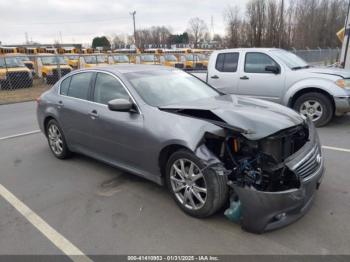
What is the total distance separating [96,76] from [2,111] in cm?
804

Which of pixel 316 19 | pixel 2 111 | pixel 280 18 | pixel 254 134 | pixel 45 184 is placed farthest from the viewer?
pixel 316 19

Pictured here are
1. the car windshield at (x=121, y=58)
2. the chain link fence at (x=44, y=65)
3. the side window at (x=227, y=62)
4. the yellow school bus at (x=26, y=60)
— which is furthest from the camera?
the car windshield at (x=121, y=58)

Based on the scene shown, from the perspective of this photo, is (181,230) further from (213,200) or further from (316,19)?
(316,19)

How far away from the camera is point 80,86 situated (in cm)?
492

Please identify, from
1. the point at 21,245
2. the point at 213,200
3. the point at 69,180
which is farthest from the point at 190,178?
the point at 69,180

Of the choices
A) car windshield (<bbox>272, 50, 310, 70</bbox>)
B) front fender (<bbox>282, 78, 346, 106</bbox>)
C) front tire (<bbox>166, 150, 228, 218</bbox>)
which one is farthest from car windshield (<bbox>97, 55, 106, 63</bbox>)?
front tire (<bbox>166, 150, 228, 218</bbox>)

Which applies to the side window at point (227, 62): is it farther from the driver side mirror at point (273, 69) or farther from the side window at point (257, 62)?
the driver side mirror at point (273, 69)

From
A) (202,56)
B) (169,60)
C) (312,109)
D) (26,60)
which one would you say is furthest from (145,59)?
(312,109)

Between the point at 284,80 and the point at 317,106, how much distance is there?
0.94 metres

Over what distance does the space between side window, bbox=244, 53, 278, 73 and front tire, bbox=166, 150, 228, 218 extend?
494cm

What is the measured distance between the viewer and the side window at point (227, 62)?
26.1ft

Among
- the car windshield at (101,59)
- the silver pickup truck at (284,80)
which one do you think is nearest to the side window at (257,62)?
the silver pickup truck at (284,80)

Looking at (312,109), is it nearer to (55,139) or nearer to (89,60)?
(55,139)

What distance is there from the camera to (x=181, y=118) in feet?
11.2
